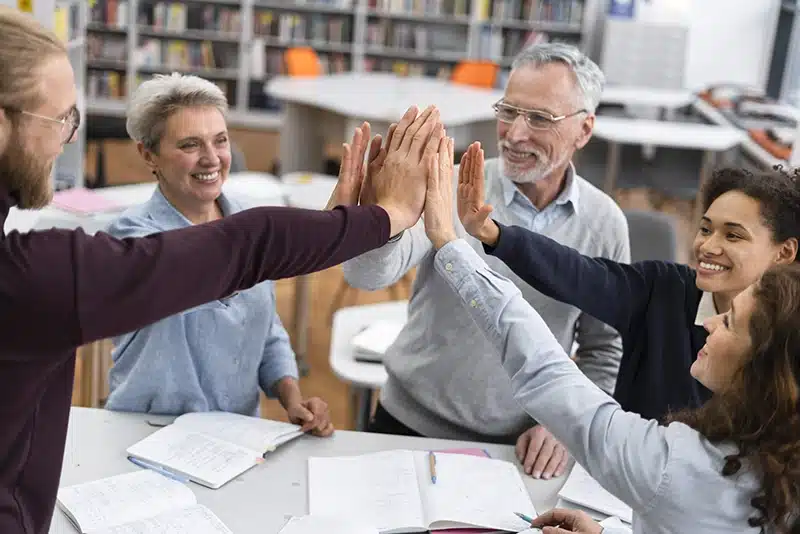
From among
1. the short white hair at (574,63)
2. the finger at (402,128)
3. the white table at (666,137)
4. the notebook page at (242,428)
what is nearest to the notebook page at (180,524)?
the notebook page at (242,428)

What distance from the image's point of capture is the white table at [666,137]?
6.07 meters

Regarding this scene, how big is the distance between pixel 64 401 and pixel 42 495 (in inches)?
5.1

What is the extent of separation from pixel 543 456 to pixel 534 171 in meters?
0.64

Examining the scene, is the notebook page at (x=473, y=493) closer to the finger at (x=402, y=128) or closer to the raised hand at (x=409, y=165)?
the raised hand at (x=409, y=165)

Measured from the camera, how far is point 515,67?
218 centimetres

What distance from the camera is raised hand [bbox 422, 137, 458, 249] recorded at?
1577mm

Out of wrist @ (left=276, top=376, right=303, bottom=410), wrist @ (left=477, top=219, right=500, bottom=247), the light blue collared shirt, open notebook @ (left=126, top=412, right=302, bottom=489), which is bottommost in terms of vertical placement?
open notebook @ (left=126, top=412, right=302, bottom=489)

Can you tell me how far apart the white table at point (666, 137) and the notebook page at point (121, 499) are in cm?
490

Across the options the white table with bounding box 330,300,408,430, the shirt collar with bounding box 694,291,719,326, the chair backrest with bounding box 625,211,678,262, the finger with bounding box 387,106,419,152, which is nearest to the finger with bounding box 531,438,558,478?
the shirt collar with bounding box 694,291,719,326

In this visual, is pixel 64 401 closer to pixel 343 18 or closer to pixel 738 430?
pixel 738 430

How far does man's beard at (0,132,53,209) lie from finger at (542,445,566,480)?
1.19 meters

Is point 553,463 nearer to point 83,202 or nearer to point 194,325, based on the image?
point 194,325

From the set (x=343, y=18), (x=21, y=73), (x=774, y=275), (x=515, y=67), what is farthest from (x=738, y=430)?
(x=343, y=18)

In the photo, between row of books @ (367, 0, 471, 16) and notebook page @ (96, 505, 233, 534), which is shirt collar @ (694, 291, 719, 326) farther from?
row of books @ (367, 0, 471, 16)
